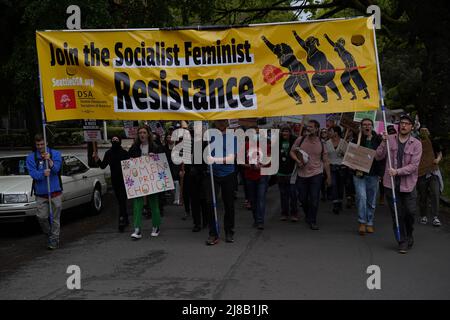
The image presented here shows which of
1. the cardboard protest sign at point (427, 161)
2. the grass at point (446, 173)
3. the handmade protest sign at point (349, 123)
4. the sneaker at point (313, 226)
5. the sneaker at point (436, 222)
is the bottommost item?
the grass at point (446, 173)

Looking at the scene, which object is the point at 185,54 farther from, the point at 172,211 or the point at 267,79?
the point at 172,211

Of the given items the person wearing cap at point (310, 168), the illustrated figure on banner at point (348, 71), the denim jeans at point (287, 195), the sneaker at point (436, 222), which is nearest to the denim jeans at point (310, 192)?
the person wearing cap at point (310, 168)

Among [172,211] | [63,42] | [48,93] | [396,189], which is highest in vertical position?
[63,42]

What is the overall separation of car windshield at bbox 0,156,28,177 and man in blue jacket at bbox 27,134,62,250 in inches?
105

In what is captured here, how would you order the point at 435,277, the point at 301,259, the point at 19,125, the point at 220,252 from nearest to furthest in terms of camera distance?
the point at 435,277 → the point at 301,259 → the point at 220,252 → the point at 19,125

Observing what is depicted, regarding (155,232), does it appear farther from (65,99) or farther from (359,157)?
(359,157)

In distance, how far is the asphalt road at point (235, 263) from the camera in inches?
243

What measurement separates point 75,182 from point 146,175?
2941 millimetres

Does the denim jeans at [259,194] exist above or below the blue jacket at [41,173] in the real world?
below

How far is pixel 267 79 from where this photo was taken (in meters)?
8.66

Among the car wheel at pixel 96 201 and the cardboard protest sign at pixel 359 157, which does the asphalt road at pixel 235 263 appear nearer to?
the cardboard protest sign at pixel 359 157

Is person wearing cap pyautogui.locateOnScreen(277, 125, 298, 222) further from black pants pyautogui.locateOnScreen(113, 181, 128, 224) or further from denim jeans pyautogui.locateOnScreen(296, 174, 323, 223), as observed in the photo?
black pants pyautogui.locateOnScreen(113, 181, 128, 224)

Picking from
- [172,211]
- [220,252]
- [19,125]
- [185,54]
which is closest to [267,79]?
[185,54]

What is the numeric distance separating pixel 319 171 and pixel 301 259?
8.47 feet
